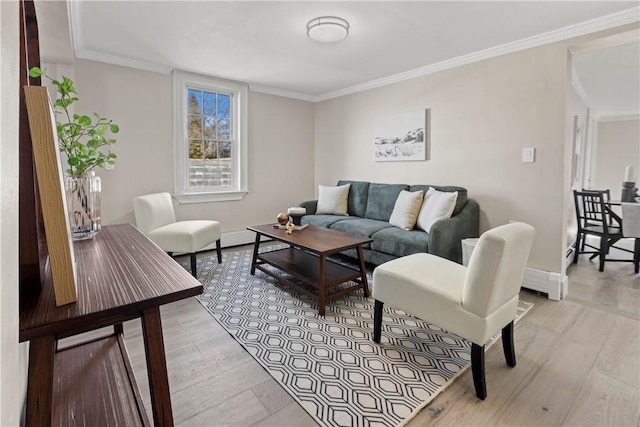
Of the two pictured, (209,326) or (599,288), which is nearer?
(209,326)

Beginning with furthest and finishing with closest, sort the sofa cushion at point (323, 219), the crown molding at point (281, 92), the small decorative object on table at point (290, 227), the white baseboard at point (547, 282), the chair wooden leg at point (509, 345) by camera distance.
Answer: the crown molding at point (281, 92) < the sofa cushion at point (323, 219) < the small decorative object on table at point (290, 227) < the white baseboard at point (547, 282) < the chair wooden leg at point (509, 345)

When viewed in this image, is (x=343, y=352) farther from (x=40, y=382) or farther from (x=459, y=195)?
(x=459, y=195)

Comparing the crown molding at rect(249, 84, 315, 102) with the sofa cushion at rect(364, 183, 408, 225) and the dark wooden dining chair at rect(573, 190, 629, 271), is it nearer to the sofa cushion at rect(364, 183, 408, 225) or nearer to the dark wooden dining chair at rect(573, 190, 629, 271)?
the sofa cushion at rect(364, 183, 408, 225)

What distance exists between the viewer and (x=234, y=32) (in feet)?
9.47

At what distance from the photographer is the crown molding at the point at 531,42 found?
251 centimetres

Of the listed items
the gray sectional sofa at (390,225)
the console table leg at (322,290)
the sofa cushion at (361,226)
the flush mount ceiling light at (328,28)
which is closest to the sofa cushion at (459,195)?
the gray sectional sofa at (390,225)

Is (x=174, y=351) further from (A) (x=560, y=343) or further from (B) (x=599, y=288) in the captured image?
(B) (x=599, y=288)

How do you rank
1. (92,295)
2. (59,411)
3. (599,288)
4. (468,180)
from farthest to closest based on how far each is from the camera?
(468,180)
(599,288)
(59,411)
(92,295)

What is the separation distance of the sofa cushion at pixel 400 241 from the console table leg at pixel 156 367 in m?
2.53

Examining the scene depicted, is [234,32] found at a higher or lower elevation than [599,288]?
higher

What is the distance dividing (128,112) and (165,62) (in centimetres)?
71

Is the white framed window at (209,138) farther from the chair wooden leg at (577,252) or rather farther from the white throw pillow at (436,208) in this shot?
the chair wooden leg at (577,252)

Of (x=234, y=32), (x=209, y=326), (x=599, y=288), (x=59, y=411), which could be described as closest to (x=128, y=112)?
(x=234, y=32)

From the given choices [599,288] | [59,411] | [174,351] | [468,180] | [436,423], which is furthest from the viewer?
[468,180]
